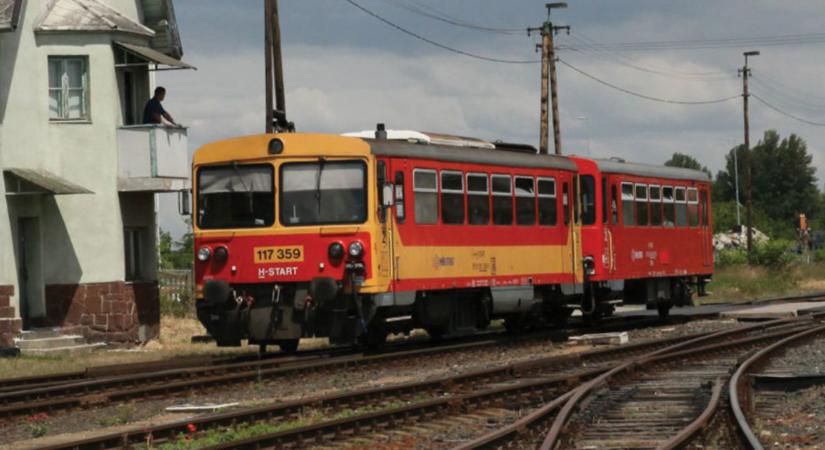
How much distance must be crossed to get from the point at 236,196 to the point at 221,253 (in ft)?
2.74

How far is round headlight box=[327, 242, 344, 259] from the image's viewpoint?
68.2 feet

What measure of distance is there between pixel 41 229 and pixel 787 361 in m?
15.3

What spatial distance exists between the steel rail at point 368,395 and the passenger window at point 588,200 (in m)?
4.73

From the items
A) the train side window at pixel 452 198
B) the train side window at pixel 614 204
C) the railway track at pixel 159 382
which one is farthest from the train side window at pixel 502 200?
the train side window at pixel 614 204

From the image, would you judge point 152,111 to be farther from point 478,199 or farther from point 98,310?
point 478,199

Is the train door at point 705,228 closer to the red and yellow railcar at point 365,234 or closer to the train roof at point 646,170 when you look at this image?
the train roof at point 646,170

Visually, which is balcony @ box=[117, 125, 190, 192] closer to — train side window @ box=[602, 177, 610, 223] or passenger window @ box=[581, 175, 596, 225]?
passenger window @ box=[581, 175, 596, 225]

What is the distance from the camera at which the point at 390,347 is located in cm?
2439

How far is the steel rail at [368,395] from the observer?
12.2 metres

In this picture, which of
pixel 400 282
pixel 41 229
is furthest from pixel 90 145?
pixel 400 282

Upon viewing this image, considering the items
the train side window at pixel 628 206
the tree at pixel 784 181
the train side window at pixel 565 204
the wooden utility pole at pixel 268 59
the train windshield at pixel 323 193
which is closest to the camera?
the train windshield at pixel 323 193

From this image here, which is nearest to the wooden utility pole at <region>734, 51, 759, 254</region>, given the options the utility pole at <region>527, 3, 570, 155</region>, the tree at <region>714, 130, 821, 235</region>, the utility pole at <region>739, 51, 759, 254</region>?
the utility pole at <region>739, 51, 759, 254</region>

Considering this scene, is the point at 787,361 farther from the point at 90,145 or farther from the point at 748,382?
the point at 90,145

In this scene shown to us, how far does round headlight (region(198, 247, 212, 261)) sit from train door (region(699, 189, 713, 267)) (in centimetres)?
1452
